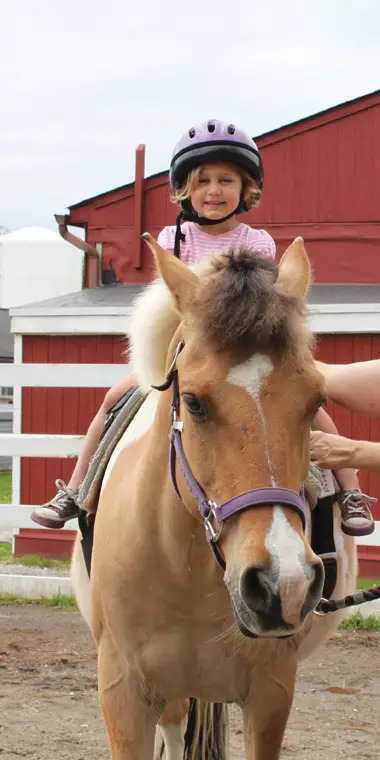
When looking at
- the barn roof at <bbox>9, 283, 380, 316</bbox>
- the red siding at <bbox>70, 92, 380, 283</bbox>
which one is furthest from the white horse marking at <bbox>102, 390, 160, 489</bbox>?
the red siding at <bbox>70, 92, 380, 283</bbox>

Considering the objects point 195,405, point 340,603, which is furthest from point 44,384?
point 195,405

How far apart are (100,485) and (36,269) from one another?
25700 mm

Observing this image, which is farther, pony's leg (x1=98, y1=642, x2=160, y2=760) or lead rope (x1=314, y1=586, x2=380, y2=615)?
lead rope (x1=314, y1=586, x2=380, y2=615)

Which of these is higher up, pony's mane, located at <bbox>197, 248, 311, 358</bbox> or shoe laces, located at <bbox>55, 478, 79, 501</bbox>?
pony's mane, located at <bbox>197, 248, 311, 358</bbox>

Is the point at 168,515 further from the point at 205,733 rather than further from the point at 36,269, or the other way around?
the point at 36,269

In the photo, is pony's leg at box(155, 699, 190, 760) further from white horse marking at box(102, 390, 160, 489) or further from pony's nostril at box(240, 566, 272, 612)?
pony's nostril at box(240, 566, 272, 612)

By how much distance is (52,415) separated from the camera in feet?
29.8

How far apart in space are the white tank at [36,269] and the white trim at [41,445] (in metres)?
20.7

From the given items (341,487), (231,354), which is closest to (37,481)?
(341,487)

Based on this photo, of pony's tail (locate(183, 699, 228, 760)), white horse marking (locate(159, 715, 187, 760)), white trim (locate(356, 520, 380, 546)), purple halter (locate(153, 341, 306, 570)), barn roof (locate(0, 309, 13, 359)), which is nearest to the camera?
purple halter (locate(153, 341, 306, 570))

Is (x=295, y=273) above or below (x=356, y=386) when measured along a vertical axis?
above

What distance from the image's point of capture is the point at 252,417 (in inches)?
79.7

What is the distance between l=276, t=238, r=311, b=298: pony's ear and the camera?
2.32m

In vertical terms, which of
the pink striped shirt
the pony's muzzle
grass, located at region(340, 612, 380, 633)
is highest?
the pink striped shirt
